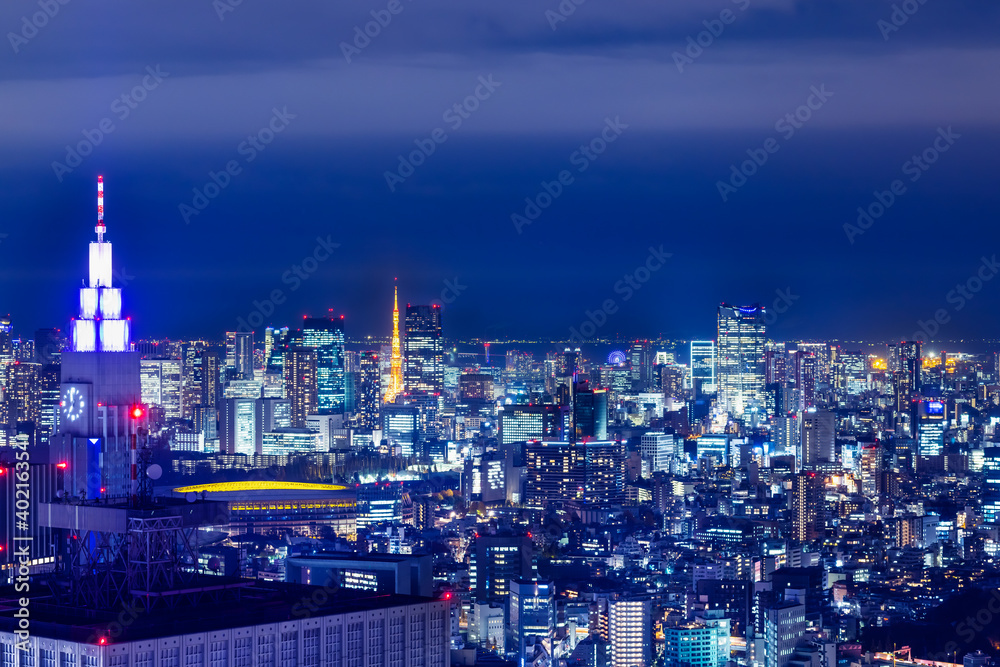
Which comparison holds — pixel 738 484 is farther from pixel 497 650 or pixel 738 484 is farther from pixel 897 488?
pixel 497 650

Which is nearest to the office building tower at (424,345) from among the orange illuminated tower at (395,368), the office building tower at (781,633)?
the orange illuminated tower at (395,368)

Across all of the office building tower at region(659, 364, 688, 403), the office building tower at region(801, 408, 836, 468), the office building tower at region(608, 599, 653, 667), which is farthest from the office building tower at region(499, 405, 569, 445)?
the office building tower at region(608, 599, 653, 667)

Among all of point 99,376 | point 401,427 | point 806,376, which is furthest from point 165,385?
point 99,376

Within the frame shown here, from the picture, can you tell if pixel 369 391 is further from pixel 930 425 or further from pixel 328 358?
pixel 930 425

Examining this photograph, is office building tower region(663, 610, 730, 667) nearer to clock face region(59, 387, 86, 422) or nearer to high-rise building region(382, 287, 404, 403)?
clock face region(59, 387, 86, 422)

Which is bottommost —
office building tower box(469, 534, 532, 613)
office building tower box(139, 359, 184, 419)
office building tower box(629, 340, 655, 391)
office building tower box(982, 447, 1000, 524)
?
office building tower box(469, 534, 532, 613)

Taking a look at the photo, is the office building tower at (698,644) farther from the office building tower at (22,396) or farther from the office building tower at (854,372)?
the office building tower at (854,372)
